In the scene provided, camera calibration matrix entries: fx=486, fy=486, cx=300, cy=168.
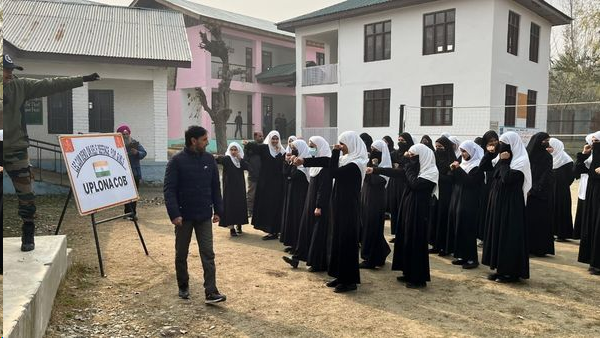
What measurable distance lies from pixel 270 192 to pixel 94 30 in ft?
31.6

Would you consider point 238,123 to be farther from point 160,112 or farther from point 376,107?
point 160,112

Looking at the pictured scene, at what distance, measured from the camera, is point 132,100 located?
1481 cm

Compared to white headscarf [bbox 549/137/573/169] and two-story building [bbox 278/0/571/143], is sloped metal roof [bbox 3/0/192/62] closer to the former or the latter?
two-story building [bbox 278/0/571/143]

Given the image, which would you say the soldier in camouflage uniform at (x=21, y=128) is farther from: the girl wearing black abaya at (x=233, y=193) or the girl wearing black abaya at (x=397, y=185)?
the girl wearing black abaya at (x=397, y=185)

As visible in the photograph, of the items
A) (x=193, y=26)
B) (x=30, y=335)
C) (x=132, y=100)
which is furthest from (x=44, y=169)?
(x=193, y=26)

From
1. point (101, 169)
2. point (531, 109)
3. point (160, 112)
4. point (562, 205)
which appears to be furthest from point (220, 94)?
point (562, 205)

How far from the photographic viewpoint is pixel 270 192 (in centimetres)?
817

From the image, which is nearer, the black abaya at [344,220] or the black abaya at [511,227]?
the black abaya at [344,220]

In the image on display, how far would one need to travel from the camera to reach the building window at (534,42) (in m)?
19.9

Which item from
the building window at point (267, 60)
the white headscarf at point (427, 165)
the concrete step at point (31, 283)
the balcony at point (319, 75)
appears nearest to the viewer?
the concrete step at point (31, 283)

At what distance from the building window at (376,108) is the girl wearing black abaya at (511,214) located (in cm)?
1412

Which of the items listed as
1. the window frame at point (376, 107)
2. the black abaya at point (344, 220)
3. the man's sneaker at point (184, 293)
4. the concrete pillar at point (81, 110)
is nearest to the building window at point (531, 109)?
the window frame at point (376, 107)

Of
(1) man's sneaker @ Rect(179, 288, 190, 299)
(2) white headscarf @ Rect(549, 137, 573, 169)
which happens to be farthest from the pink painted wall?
(1) man's sneaker @ Rect(179, 288, 190, 299)

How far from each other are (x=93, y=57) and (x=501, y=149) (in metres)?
Result: 11.2
